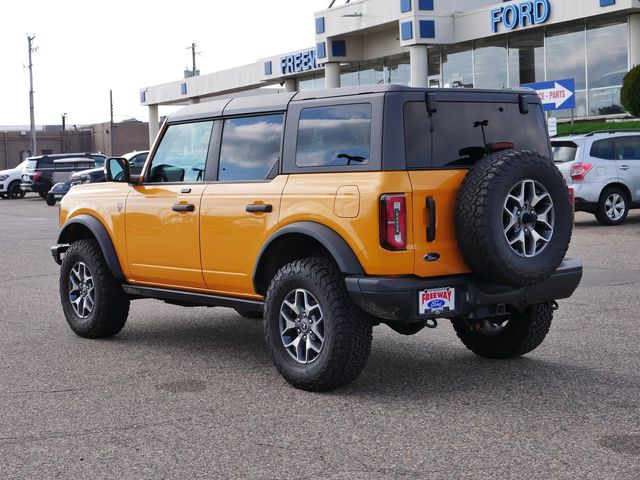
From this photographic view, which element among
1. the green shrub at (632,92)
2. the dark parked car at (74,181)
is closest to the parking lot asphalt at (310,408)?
the green shrub at (632,92)

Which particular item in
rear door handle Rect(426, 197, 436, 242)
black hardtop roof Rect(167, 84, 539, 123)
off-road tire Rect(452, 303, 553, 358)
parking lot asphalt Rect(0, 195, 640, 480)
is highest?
black hardtop roof Rect(167, 84, 539, 123)

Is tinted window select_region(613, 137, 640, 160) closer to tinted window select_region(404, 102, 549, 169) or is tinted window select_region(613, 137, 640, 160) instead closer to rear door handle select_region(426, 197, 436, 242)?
tinted window select_region(404, 102, 549, 169)

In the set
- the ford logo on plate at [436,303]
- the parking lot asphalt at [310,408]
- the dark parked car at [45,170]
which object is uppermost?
the dark parked car at [45,170]

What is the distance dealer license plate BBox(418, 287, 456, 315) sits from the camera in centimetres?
618

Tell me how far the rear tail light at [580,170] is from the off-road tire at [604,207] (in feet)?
1.79

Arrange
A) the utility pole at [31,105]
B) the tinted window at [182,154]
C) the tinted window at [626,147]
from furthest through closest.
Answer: the utility pole at [31,105] → the tinted window at [626,147] → the tinted window at [182,154]

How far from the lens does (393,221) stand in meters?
6.13

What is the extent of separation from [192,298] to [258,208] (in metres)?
1.17

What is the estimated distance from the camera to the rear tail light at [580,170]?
1872cm

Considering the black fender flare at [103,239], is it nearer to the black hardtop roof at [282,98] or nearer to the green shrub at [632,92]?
the black hardtop roof at [282,98]

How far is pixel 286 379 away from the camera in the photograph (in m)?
6.69

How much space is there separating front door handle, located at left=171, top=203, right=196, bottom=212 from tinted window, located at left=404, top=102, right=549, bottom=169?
1923 mm

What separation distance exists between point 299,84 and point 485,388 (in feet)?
147

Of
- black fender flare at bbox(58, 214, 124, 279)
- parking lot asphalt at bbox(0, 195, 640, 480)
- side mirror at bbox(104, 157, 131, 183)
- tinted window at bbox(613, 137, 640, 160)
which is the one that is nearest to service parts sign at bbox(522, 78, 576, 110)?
tinted window at bbox(613, 137, 640, 160)
